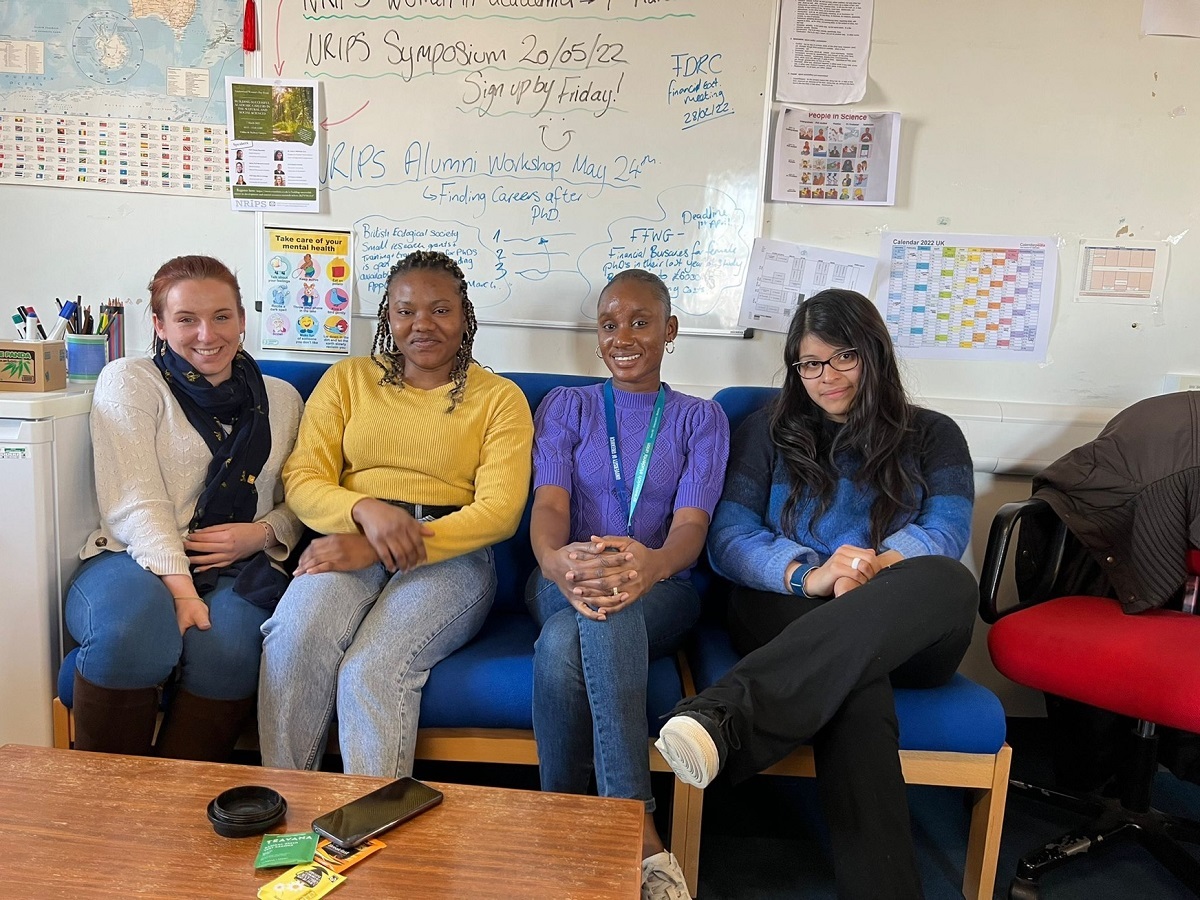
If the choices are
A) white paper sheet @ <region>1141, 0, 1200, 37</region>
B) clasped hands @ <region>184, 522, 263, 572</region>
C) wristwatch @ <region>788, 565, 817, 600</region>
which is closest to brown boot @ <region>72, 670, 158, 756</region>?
clasped hands @ <region>184, 522, 263, 572</region>

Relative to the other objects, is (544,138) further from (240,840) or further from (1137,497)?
Result: (240,840)

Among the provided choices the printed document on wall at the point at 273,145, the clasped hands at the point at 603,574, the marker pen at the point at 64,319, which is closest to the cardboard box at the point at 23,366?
the marker pen at the point at 64,319

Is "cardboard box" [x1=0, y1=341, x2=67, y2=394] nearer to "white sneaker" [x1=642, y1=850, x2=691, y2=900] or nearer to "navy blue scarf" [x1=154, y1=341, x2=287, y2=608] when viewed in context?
"navy blue scarf" [x1=154, y1=341, x2=287, y2=608]

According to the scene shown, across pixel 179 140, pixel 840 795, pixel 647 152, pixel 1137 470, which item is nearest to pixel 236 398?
pixel 179 140

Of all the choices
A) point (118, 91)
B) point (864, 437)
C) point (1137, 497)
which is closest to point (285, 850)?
point (864, 437)

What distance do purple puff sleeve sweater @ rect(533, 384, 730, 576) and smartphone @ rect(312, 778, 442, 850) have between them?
2.73 ft

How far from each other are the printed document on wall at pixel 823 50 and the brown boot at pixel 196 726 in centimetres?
199

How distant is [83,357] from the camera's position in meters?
2.03

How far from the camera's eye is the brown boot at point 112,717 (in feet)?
5.04

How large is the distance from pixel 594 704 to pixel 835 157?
5.23 feet

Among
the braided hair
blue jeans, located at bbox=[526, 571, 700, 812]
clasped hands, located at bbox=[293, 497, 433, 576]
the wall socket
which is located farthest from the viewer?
the wall socket

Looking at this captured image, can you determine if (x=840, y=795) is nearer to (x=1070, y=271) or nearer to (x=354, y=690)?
(x=354, y=690)

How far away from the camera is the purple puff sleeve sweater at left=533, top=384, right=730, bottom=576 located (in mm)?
1894

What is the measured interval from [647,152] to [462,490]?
3.52ft
